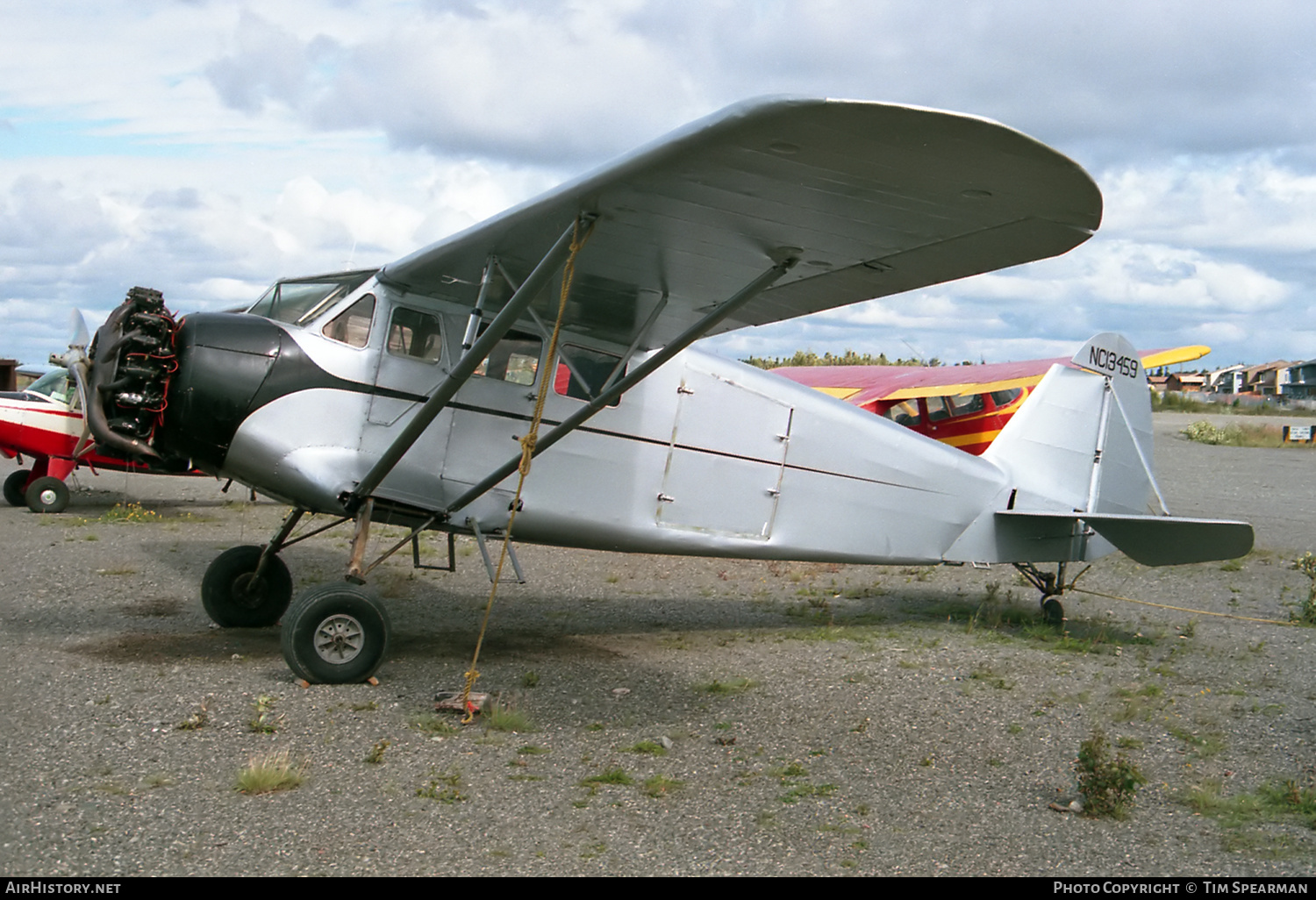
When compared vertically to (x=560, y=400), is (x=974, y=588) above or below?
below

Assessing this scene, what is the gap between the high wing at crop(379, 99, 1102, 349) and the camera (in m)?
3.76

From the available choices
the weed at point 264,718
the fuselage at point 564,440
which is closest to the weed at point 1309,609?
the fuselage at point 564,440

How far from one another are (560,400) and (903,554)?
336 centimetres

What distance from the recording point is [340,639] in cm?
616

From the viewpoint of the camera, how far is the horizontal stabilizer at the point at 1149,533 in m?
7.74

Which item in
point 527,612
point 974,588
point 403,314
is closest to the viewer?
point 403,314

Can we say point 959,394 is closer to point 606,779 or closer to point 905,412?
point 905,412

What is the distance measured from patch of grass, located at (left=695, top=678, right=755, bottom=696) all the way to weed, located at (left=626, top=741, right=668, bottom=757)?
3.89 feet

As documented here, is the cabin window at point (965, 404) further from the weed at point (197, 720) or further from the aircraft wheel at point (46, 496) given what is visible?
the aircraft wheel at point (46, 496)

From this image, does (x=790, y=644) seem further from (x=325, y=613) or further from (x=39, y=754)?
(x=39, y=754)

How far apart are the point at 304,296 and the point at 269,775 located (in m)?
3.47

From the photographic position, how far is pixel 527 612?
901cm

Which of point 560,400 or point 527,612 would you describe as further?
point 527,612

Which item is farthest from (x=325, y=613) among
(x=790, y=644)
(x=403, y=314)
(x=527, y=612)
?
(x=790, y=644)
